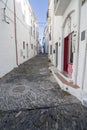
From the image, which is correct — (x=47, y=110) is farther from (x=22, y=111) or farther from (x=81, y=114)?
(x=81, y=114)

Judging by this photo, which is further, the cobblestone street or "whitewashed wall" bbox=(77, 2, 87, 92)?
"whitewashed wall" bbox=(77, 2, 87, 92)

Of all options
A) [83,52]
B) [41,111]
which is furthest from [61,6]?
[41,111]

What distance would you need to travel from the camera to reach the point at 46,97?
4137mm

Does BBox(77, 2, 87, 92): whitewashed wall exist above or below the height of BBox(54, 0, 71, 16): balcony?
below

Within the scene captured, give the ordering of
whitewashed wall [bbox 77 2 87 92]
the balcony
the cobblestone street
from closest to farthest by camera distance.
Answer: the cobblestone street < whitewashed wall [bbox 77 2 87 92] < the balcony

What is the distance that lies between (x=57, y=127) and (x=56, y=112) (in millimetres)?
569

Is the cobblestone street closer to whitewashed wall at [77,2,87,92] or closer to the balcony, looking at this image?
whitewashed wall at [77,2,87,92]

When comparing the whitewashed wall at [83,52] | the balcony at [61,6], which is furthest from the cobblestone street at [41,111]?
the balcony at [61,6]

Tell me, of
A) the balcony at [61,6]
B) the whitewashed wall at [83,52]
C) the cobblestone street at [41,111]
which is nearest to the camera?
the cobblestone street at [41,111]

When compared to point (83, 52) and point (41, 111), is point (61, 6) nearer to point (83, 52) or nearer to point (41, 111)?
point (83, 52)

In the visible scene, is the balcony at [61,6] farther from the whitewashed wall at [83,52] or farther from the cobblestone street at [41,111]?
the cobblestone street at [41,111]

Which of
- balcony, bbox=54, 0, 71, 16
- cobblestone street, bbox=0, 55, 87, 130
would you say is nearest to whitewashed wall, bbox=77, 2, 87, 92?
cobblestone street, bbox=0, 55, 87, 130

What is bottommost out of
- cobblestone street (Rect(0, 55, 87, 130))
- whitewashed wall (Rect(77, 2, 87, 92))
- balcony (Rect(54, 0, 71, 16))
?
cobblestone street (Rect(0, 55, 87, 130))

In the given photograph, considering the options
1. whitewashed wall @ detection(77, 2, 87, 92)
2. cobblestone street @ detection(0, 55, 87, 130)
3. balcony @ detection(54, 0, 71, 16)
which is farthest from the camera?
balcony @ detection(54, 0, 71, 16)
